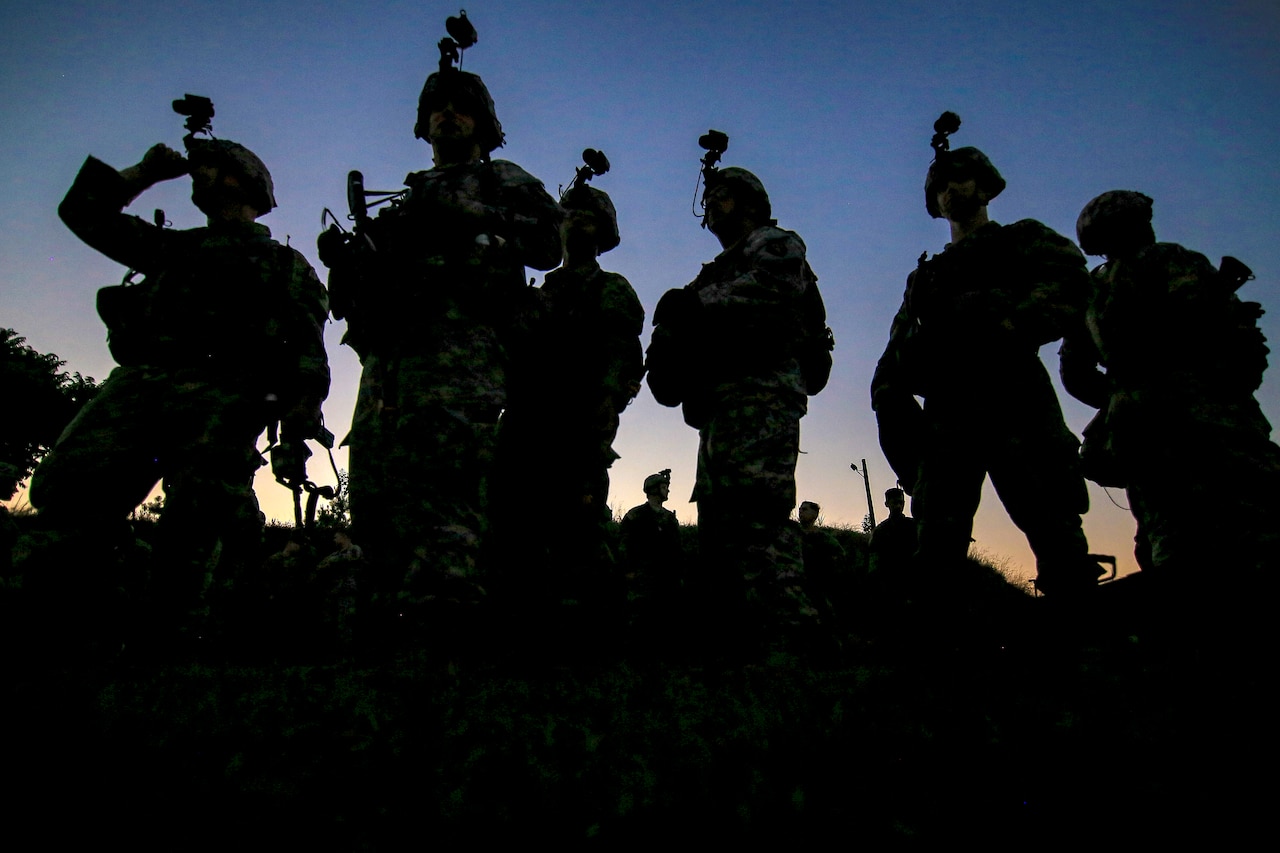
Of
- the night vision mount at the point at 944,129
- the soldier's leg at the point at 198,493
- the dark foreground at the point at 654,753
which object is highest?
the night vision mount at the point at 944,129

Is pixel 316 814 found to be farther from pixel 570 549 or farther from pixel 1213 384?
pixel 1213 384

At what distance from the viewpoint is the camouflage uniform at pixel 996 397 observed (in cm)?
330

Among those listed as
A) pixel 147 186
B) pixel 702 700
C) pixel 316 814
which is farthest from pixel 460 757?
pixel 147 186

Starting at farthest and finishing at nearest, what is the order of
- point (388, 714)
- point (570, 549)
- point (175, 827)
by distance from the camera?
point (570, 549), point (388, 714), point (175, 827)

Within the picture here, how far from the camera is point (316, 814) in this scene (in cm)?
94

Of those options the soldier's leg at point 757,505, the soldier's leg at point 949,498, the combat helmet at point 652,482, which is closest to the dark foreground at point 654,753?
the soldier's leg at point 757,505

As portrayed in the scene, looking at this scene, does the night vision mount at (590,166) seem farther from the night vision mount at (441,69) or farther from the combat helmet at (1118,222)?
the combat helmet at (1118,222)

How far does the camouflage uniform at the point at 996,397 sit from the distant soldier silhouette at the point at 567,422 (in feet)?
6.09

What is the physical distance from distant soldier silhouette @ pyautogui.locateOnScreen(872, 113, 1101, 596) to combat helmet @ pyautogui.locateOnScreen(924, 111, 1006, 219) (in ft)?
0.14

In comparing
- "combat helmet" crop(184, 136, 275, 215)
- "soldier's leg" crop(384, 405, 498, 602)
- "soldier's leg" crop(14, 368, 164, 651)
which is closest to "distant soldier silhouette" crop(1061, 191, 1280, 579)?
"soldier's leg" crop(384, 405, 498, 602)

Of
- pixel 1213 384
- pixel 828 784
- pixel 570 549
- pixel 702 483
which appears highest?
pixel 1213 384

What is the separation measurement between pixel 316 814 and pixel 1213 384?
4.62 meters

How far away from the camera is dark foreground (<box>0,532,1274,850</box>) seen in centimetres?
90

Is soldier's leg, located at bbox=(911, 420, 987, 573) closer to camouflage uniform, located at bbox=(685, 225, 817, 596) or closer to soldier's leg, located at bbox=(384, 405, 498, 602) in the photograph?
camouflage uniform, located at bbox=(685, 225, 817, 596)
